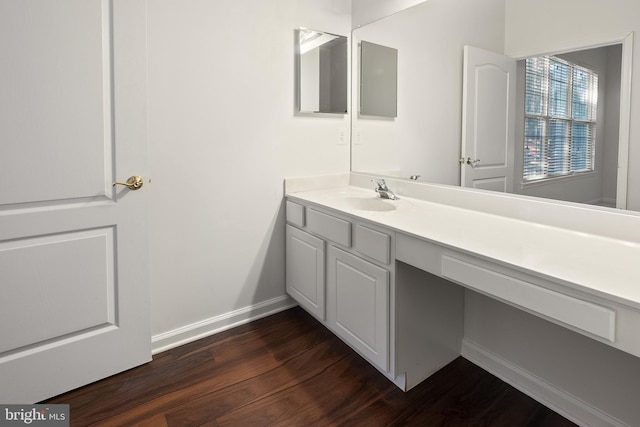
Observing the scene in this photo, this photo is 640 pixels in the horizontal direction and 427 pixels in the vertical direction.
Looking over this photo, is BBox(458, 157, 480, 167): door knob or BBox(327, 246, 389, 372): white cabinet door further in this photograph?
BBox(458, 157, 480, 167): door knob

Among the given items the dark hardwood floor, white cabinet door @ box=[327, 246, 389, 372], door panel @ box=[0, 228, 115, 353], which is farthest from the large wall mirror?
door panel @ box=[0, 228, 115, 353]

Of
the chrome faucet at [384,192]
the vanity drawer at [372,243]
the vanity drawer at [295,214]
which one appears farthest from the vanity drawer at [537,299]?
the vanity drawer at [295,214]

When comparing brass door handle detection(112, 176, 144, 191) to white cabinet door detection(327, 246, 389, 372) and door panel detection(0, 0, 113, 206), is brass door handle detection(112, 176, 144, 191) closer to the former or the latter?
door panel detection(0, 0, 113, 206)

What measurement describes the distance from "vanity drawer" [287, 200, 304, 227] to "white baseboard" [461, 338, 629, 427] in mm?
1087

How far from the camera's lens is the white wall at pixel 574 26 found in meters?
1.25

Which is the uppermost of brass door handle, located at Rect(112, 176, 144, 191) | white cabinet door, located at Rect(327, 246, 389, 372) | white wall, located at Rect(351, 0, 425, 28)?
white wall, located at Rect(351, 0, 425, 28)

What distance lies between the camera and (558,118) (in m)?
1.47

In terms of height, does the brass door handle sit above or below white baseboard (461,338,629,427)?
above

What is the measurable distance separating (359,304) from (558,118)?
1143mm

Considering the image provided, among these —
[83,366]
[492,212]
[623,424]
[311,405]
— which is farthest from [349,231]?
[83,366]

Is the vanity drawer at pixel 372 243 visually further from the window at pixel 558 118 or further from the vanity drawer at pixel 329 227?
the window at pixel 558 118

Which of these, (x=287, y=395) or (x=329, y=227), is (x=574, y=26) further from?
(x=287, y=395)

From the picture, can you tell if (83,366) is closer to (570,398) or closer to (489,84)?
(570,398)

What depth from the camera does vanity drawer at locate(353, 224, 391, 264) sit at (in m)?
1.54
